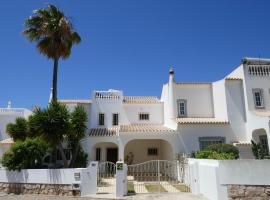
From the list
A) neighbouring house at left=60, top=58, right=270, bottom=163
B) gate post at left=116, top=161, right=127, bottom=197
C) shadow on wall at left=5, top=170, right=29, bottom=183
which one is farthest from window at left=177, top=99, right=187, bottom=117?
shadow on wall at left=5, top=170, right=29, bottom=183

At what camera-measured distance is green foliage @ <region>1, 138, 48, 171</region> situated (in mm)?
15406

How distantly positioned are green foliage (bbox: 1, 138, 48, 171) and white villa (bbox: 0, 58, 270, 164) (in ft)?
21.3

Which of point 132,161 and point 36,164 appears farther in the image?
point 132,161

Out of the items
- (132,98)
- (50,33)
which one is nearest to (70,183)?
(50,33)

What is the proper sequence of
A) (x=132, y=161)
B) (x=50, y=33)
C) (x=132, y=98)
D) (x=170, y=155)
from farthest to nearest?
1. (x=132, y=98)
2. (x=132, y=161)
3. (x=170, y=155)
4. (x=50, y=33)

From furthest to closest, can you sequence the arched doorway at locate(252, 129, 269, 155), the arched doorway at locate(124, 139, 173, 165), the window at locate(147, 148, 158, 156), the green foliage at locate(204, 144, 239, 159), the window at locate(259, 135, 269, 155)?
the window at locate(147, 148, 158, 156)
the arched doorway at locate(124, 139, 173, 165)
the arched doorway at locate(252, 129, 269, 155)
the window at locate(259, 135, 269, 155)
the green foliage at locate(204, 144, 239, 159)

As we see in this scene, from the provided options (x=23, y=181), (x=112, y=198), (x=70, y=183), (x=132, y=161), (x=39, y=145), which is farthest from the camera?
(x=132, y=161)

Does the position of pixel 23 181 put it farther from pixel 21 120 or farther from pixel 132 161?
pixel 132 161

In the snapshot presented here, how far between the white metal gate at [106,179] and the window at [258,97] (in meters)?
14.2

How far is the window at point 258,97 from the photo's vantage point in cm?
2177

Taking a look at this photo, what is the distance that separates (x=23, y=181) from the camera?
15.1 m

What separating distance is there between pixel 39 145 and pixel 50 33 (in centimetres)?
971

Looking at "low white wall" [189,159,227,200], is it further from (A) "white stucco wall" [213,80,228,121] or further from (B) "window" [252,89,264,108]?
(B) "window" [252,89,264,108]

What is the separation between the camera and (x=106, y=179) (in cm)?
2011
